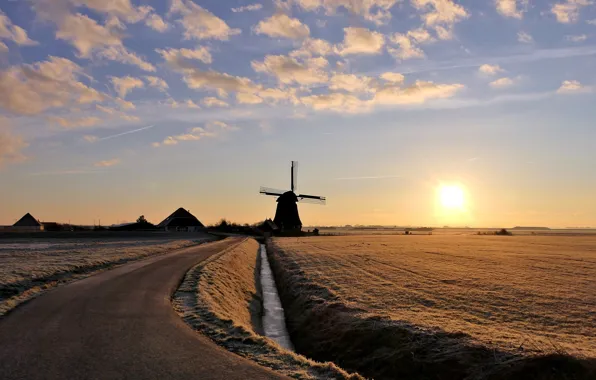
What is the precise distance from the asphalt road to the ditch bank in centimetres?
49

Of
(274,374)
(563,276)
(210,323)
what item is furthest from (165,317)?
(563,276)

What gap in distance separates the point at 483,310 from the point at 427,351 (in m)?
6.65

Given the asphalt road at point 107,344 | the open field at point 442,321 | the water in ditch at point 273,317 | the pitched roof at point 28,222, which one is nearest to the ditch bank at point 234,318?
the water in ditch at point 273,317

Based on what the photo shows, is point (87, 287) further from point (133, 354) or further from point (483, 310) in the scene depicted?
point (483, 310)

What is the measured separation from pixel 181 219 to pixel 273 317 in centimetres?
12894

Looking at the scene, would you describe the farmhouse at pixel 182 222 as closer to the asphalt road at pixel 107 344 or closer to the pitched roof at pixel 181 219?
the pitched roof at pixel 181 219

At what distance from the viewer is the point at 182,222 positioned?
14662 cm

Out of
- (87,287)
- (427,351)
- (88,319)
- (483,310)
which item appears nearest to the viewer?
(427,351)

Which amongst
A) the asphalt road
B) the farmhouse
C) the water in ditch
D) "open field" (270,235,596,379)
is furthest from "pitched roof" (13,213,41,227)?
the asphalt road

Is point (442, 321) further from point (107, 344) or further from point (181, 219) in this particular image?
point (181, 219)

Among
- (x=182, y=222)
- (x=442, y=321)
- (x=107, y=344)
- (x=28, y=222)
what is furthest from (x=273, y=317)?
(x=28, y=222)

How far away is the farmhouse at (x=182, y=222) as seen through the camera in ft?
477

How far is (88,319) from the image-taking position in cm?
1459

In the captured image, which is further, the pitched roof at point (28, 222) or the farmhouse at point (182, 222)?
the pitched roof at point (28, 222)
